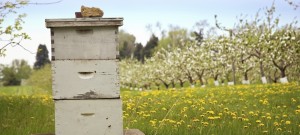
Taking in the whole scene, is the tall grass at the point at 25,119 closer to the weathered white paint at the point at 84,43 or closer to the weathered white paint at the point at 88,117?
the weathered white paint at the point at 88,117

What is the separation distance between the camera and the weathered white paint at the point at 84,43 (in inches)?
229

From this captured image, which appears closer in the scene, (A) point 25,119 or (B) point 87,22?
(B) point 87,22

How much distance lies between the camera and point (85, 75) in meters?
5.80

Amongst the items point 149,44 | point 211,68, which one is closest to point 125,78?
point 211,68

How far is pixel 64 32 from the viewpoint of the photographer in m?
5.85

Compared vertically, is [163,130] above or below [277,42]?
below

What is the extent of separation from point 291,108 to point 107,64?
7946 mm

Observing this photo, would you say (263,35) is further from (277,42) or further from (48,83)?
(48,83)

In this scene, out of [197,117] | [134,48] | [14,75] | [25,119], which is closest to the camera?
[197,117]

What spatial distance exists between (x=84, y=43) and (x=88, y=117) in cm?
110

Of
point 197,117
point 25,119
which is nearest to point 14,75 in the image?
point 25,119

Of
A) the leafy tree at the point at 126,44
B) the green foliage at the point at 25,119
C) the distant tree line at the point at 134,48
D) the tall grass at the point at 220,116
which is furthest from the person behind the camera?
the leafy tree at the point at 126,44

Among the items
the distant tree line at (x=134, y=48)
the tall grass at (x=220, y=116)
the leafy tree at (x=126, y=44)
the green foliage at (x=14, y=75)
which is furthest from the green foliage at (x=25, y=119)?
the leafy tree at (x=126, y=44)

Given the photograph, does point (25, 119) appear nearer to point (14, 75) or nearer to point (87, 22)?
point (87, 22)
